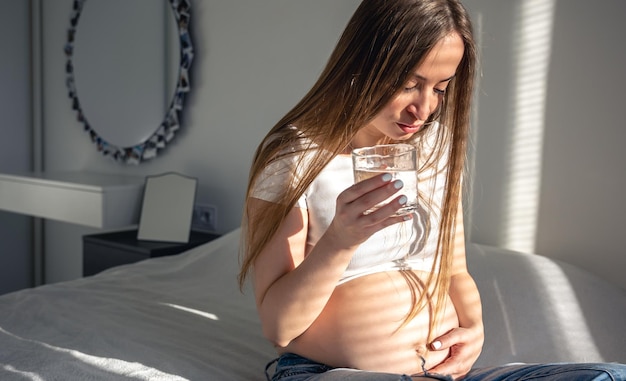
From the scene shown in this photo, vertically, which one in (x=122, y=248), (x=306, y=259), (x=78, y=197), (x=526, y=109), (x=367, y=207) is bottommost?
(x=122, y=248)

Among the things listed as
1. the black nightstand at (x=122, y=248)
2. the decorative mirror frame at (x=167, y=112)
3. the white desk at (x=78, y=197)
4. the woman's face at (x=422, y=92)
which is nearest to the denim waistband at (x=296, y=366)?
the woman's face at (x=422, y=92)

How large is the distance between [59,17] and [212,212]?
1.49 meters

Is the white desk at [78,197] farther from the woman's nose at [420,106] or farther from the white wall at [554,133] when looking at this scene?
the woman's nose at [420,106]

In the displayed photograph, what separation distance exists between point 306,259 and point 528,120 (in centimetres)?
112

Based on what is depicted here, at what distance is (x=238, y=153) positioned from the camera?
9.04 feet

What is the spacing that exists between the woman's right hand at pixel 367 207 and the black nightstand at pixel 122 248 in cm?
168

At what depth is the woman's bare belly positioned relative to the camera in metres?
1.14

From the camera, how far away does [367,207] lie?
0.94m

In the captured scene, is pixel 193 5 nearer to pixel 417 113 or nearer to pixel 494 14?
pixel 494 14

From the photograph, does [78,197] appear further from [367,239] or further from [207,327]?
[367,239]

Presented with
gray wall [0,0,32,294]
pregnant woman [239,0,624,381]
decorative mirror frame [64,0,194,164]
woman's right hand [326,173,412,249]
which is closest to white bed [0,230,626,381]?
pregnant woman [239,0,624,381]

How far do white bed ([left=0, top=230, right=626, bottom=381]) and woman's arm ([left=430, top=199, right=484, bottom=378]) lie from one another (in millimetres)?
247

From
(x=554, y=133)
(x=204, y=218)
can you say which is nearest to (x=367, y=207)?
(x=554, y=133)

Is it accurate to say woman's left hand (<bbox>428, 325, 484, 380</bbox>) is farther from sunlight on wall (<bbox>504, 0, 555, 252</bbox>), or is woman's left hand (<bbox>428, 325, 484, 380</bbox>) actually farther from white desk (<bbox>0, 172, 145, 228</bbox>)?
white desk (<bbox>0, 172, 145, 228</bbox>)
